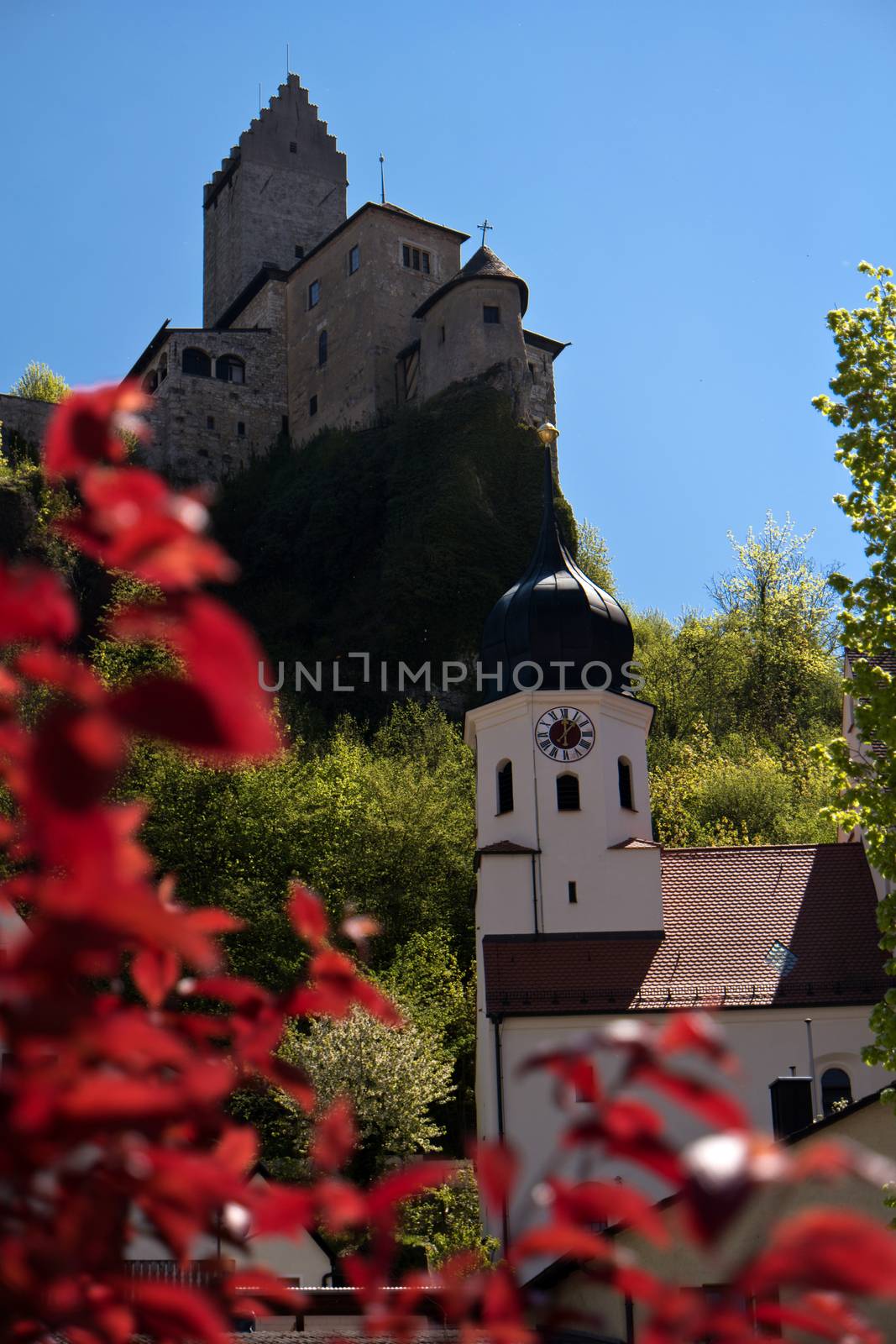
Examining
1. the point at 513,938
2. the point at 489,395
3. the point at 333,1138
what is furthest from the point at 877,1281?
the point at 489,395

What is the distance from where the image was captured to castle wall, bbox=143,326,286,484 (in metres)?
62.8

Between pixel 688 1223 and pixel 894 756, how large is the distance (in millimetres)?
11824

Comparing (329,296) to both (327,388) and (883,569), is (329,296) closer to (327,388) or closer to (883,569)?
(327,388)

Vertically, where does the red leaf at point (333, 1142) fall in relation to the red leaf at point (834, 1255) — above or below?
above

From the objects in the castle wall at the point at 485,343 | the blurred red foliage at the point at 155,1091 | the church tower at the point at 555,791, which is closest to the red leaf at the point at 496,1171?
the blurred red foliage at the point at 155,1091

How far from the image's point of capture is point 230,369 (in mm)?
64375

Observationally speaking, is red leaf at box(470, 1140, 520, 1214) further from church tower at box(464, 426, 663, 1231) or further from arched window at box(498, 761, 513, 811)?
arched window at box(498, 761, 513, 811)

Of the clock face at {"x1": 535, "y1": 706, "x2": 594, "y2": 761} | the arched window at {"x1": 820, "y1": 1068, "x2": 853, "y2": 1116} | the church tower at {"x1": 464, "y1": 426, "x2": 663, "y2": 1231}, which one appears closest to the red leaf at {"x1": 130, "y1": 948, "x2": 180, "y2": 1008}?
the church tower at {"x1": 464, "y1": 426, "x2": 663, "y2": 1231}

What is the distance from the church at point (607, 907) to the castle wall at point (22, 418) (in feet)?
117

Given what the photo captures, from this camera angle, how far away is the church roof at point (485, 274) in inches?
2286

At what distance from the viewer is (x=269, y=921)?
34.0m

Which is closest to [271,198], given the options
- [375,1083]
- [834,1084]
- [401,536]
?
[401,536]

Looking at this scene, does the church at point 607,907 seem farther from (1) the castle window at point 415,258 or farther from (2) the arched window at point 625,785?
(1) the castle window at point 415,258

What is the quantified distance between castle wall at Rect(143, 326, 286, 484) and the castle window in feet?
19.9
